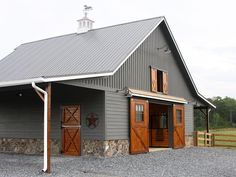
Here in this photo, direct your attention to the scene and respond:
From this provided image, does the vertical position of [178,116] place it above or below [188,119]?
above

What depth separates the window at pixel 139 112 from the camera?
48.2 feet

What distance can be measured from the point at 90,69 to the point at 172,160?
166 inches

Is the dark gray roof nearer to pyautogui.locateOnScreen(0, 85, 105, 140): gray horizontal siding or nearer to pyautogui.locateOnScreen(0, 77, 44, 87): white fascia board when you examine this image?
pyautogui.locateOnScreen(0, 77, 44, 87): white fascia board

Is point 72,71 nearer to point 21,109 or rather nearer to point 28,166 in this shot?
point 28,166

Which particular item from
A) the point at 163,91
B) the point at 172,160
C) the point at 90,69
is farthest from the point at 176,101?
the point at 90,69

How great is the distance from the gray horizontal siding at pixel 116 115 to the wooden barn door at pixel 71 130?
1.23m

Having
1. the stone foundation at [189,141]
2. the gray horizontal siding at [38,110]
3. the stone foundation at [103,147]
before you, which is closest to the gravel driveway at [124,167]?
the stone foundation at [103,147]

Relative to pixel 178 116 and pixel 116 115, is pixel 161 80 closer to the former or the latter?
pixel 178 116

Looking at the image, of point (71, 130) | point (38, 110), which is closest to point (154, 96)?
point (71, 130)

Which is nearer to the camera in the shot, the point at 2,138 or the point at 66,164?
the point at 66,164

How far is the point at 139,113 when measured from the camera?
14.9 metres

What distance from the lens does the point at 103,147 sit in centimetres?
1289

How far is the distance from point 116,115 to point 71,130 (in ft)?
5.89

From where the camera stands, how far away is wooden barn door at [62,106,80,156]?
1365 centimetres
